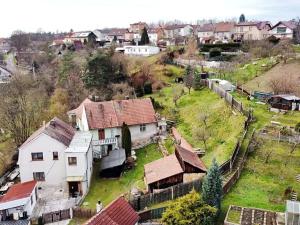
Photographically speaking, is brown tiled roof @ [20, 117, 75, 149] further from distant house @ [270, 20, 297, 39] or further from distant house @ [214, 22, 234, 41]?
distant house @ [214, 22, 234, 41]

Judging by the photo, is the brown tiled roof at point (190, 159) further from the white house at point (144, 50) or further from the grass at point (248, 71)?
the white house at point (144, 50)

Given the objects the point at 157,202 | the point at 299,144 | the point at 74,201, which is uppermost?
the point at 299,144

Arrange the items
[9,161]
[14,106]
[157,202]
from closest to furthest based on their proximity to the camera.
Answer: [157,202] → [9,161] → [14,106]

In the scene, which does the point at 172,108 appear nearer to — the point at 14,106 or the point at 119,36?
the point at 14,106

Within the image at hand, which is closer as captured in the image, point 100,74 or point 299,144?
point 299,144

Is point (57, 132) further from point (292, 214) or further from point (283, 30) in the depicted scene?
point (283, 30)

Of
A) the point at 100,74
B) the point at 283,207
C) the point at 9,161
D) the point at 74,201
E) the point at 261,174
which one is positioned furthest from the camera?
the point at 100,74

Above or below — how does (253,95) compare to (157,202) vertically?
above

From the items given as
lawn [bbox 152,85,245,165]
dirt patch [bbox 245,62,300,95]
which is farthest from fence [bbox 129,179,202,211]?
dirt patch [bbox 245,62,300,95]

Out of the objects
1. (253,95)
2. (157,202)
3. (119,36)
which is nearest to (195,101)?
(253,95)
